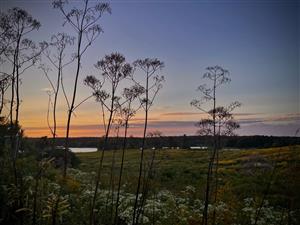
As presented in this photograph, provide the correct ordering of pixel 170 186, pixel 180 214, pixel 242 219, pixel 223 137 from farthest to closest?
pixel 170 186 < pixel 242 219 < pixel 180 214 < pixel 223 137

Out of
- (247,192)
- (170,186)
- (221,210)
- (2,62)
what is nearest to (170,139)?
(221,210)

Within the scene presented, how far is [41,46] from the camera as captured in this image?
6.52 m

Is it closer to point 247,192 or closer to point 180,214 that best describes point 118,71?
point 180,214

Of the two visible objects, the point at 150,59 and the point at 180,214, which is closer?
the point at 150,59

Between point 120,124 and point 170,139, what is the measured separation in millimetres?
1354

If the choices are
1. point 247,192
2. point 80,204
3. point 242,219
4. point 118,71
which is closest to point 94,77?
point 118,71

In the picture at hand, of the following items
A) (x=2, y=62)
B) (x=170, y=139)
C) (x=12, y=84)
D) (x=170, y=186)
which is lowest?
(x=170, y=186)

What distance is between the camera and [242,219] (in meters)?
9.70

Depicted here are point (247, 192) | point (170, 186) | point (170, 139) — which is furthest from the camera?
point (170, 186)

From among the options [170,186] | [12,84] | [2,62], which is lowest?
[170,186]

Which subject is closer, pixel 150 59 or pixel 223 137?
pixel 150 59

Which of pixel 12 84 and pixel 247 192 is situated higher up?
pixel 12 84

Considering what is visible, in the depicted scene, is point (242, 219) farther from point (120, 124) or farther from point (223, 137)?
point (120, 124)

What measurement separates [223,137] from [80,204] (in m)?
5.08
